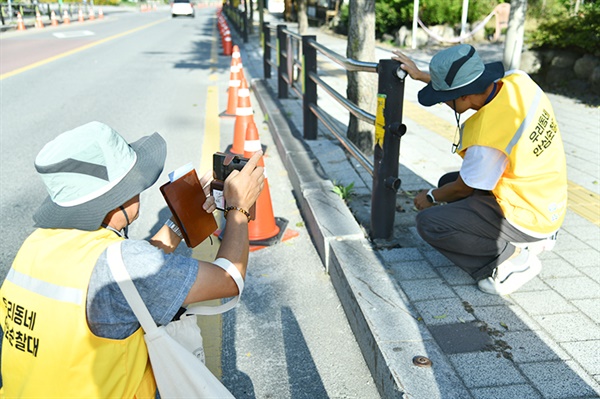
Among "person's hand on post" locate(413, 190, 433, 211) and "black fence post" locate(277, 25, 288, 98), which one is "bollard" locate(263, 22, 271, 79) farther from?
"person's hand on post" locate(413, 190, 433, 211)

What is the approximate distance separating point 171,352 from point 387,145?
227cm

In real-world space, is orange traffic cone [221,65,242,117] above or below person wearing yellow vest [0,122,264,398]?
below

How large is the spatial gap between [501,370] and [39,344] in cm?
189

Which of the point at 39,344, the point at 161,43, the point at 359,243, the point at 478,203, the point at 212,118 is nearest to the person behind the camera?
the point at 39,344

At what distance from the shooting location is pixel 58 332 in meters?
1.56

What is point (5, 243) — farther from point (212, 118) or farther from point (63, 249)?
point (212, 118)

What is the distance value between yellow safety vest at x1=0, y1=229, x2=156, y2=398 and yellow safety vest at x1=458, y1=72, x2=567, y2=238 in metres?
2.09

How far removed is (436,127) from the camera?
736 centimetres

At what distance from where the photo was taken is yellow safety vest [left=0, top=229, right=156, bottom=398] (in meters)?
1.57

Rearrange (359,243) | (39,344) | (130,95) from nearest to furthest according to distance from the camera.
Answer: (39,344), (359,243), (130,95)

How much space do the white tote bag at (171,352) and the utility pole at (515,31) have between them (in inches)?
276

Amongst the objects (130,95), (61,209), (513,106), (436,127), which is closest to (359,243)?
(513,106)

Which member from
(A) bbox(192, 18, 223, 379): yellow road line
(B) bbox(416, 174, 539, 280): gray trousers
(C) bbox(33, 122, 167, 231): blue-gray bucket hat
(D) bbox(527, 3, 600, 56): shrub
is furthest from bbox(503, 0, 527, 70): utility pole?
(C) bbox(33, 122, 167, 231): blue-gray bucket hat

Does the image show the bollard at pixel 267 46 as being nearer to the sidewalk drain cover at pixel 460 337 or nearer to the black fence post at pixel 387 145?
the black fence post at pixel 387 145
